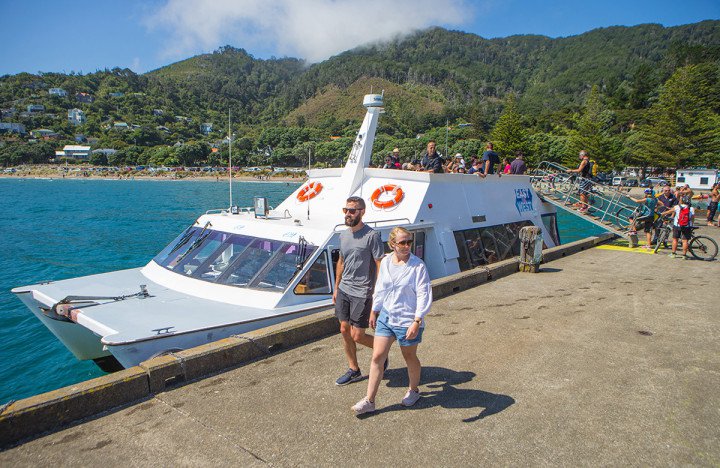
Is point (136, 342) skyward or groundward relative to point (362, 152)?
groundward

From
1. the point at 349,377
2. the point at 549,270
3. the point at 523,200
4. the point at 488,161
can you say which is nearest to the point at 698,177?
the point at 523,200

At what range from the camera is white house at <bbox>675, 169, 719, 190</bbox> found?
51.4m

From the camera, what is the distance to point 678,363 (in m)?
5.48

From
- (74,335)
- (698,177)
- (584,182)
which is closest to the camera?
(74,335)

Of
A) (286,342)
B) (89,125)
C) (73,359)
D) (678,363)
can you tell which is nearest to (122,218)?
(73,359)

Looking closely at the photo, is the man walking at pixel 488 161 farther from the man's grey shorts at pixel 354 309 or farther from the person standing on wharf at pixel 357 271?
the man's grey shorts at pixel 354 309

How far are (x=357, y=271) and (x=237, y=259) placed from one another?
3.34 metres

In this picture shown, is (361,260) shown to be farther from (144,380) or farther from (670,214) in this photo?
(670,214)

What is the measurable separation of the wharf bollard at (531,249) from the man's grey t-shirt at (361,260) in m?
6.68

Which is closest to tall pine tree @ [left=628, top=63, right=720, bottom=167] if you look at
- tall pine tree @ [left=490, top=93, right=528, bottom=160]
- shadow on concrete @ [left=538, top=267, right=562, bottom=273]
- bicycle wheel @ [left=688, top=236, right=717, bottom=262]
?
tall pine tree @ [left=490, top=93, right=528, bottom=160]

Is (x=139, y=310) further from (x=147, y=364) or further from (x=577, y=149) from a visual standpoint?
(x=577, y=149)

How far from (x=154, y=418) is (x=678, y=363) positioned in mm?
5692

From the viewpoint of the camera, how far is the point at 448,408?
4.38 meters

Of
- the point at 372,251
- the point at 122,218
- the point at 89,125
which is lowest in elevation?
the point at 122,218
